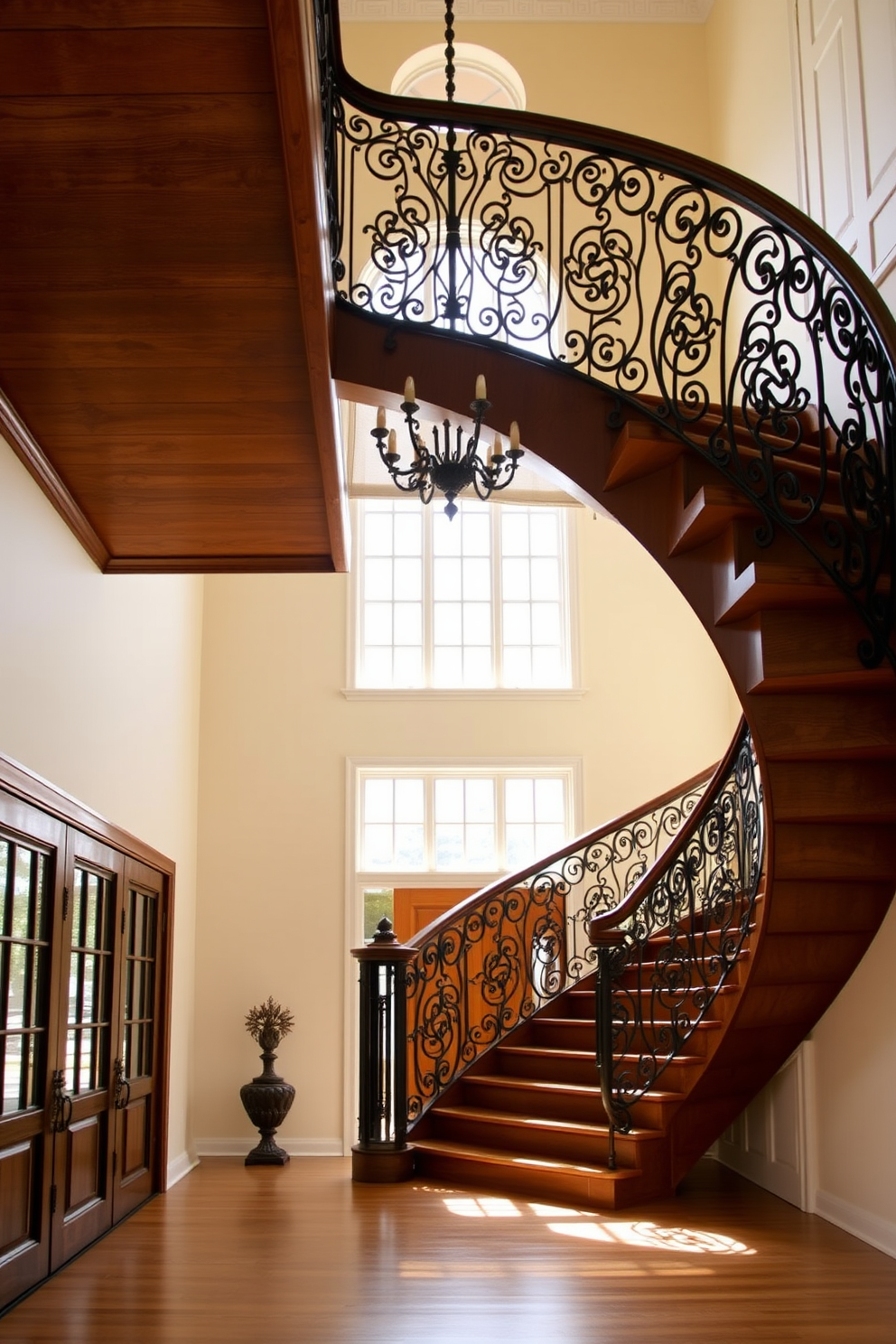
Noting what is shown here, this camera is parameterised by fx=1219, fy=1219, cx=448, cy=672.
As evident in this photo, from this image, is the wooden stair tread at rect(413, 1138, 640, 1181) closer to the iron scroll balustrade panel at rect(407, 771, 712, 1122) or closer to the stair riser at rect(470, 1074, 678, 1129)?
the stair riser at rect(470, 1074, 678, 1129)

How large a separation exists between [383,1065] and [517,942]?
133 cm

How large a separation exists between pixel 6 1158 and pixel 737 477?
143 inches

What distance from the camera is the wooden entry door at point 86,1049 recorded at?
204 inches

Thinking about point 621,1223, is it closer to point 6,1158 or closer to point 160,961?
point 6,1158

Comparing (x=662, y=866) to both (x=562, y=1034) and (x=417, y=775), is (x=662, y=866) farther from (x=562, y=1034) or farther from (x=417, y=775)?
(x=417, y=775)

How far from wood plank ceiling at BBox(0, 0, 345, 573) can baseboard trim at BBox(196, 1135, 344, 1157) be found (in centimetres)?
479

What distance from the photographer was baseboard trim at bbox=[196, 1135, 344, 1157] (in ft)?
28.3

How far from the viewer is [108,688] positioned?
20.9 ft

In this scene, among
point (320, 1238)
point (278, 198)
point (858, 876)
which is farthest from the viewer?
point (320, 1238)

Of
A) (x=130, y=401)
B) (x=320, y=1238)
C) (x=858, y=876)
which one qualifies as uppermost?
(x=130, y=401)

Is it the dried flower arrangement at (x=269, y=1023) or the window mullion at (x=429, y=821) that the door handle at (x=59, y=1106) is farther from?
the window mullion at (x=429, y=821)

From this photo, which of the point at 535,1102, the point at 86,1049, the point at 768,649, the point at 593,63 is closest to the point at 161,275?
the point at 768,649

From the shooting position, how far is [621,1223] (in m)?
5.64

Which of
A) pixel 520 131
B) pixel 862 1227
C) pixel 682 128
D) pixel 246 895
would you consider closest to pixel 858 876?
pixel 862 1227
